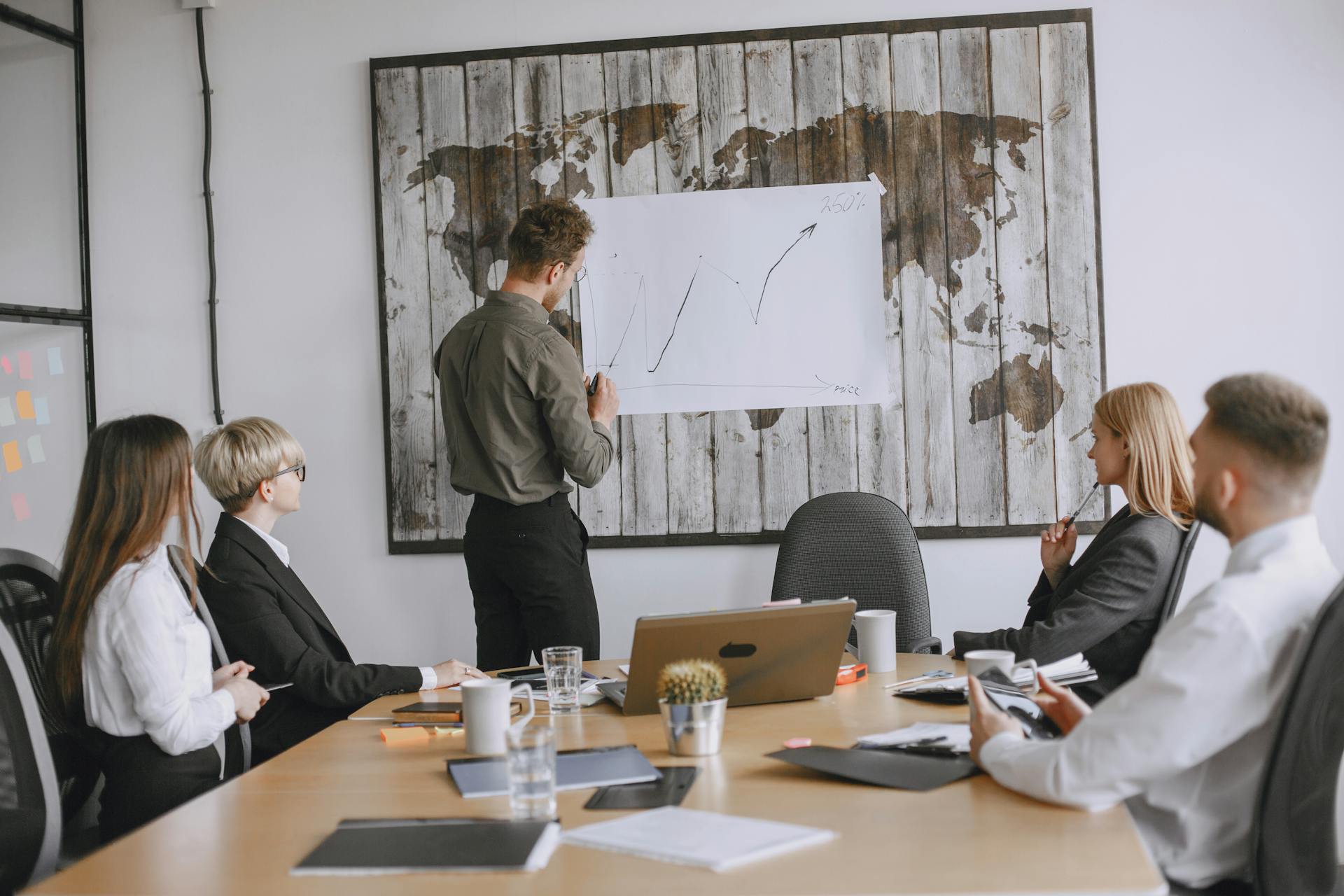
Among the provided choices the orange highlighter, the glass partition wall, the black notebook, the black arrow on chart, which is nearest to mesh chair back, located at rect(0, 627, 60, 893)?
the black notebook

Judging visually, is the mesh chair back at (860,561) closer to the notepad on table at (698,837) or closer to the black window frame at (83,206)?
the notepad on table at (698,837)

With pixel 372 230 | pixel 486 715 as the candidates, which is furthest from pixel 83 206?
pixel 486 715

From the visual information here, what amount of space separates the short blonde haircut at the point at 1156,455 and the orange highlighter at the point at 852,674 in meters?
0.68

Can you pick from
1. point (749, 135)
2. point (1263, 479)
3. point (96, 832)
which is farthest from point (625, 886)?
point (749, 135)

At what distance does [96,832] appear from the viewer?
76.0 inches

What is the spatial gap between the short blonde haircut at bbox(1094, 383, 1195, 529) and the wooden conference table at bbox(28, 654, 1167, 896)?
3.08 feet

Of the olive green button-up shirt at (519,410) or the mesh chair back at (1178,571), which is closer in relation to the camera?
the mesh chair back at (1178,571)

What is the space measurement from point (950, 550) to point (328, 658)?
5.98 feet

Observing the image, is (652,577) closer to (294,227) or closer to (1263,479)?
(294,227)

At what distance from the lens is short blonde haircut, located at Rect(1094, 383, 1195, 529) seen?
2.32 meters

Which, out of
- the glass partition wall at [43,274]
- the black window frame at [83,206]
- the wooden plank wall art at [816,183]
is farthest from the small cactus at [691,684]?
the black window frame at [83,206]

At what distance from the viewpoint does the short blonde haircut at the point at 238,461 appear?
232 cm

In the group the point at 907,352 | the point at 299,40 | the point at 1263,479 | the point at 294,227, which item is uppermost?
the point at 299,40

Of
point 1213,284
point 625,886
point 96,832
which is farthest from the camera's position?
point 1213,284
